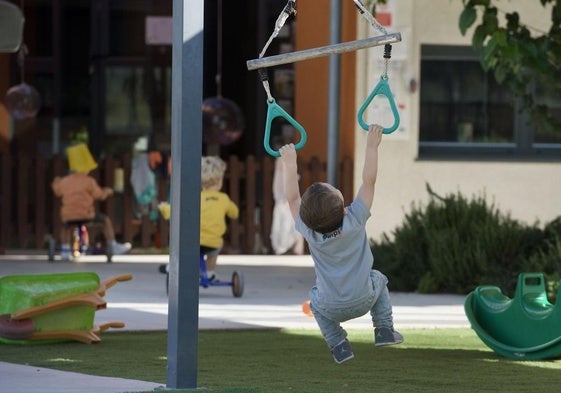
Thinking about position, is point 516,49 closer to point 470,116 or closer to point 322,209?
point 322,209

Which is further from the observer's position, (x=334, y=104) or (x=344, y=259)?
(x=334, y=104)

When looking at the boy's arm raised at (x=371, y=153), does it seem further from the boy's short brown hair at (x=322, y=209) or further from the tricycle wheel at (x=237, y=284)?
the tricycle wheel at (x=237, y=284)

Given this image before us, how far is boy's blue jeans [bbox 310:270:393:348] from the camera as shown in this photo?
8422mm

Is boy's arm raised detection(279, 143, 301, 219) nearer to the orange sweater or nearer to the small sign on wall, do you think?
the orange sweater

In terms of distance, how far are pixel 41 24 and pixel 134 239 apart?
3924 mm

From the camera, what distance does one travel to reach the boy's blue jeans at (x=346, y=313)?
27.6 feet

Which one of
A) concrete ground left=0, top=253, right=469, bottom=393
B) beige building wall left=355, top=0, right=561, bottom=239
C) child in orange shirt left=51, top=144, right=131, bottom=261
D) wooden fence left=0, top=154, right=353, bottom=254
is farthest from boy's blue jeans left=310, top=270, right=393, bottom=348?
wooden fence left=0, top=154, right=353, bottom=254

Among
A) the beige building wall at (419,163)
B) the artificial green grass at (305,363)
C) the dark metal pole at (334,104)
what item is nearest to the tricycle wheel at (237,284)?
the dark metal pole at (334,104)

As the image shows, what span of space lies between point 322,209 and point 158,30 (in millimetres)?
14047

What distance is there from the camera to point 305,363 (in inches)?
382

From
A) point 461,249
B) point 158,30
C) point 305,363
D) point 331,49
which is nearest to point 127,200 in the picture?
point 158,30

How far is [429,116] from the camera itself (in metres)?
19.6

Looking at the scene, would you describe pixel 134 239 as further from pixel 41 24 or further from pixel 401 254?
pixel 401 254

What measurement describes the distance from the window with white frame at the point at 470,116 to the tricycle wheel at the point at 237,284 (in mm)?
5701
